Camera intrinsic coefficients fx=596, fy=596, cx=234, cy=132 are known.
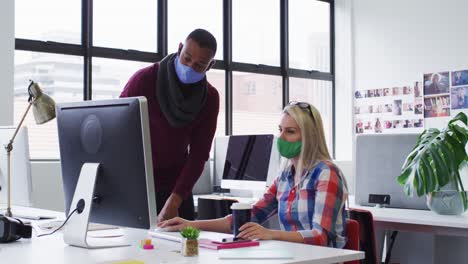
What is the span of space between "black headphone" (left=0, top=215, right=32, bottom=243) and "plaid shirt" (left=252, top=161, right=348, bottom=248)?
0.86 meters

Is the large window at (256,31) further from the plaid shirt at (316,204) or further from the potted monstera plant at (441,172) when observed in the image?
the plaid shirt at (316,204)

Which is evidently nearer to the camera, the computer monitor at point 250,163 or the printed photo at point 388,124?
the computer monitor at point 250,163

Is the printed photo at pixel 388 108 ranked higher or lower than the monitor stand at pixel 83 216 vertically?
higher

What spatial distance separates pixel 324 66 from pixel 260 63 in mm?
1044

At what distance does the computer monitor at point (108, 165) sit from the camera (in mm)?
1646

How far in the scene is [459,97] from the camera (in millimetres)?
5680

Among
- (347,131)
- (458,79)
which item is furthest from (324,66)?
(458,79)

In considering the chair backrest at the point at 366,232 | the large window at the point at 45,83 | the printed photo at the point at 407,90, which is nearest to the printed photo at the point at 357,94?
the printed photo at the point at 407,90

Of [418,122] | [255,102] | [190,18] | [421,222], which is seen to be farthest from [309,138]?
[418,122]

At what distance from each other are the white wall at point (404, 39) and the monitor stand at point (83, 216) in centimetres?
474

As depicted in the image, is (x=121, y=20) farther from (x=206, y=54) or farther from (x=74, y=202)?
(x=74, y=202)

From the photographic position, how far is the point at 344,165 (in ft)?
21.1

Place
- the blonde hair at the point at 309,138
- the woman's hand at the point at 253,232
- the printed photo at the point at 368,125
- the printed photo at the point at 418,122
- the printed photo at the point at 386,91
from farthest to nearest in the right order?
1. the printed photo at the point at 368,125
2. the printed photo at the point at 386,91
3. the printed photo at the point at 418,122
4. the blonde hair at the point at 309,138
5. the woman's hand at the point at 253,232

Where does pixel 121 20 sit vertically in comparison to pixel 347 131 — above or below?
above
